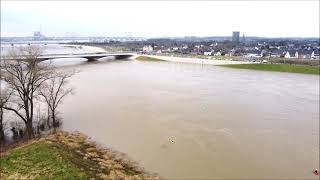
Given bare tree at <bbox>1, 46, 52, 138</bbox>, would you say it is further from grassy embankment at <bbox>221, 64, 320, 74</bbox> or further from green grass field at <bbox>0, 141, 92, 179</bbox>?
grassy embankment at <bbox>221, 64, 320, 74</bbox>

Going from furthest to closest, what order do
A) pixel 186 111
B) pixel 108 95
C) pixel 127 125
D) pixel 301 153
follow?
pixel 108 95
pixel 186 111
pixel 127 125
pixel 301 153

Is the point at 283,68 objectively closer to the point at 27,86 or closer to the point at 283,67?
the point at 283,67

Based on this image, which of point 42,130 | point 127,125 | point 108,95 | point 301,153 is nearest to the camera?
point 301,153

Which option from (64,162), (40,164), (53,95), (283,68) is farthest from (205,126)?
(283,68)

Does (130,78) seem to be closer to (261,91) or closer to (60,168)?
(261,91)

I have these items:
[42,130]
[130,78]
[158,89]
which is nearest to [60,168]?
[42,130]

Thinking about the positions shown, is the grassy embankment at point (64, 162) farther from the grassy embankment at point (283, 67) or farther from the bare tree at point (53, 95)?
the grassy embankment at point (283, 67)

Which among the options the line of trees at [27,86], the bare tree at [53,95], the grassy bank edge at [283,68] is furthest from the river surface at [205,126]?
the grassy bank edge at [283,68]
